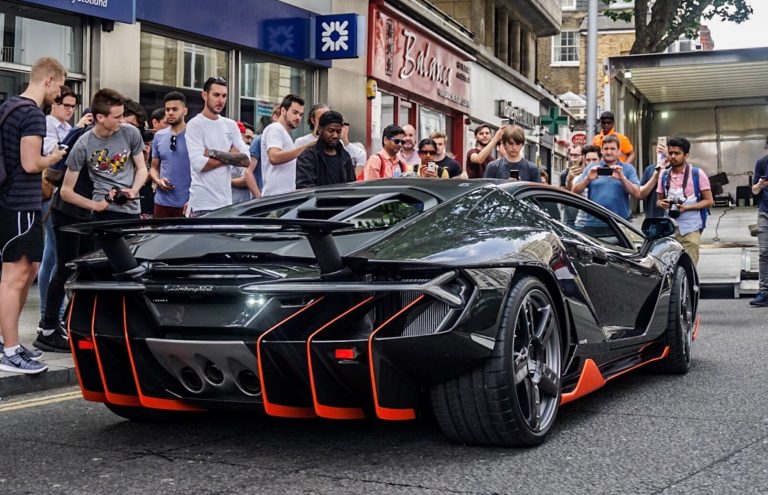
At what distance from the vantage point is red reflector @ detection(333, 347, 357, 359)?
401 centimetres

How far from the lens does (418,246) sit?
4.24 metres

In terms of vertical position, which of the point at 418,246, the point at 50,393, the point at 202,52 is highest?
the point at 202,52

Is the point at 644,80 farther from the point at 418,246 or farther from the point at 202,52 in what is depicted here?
the point at 418,246

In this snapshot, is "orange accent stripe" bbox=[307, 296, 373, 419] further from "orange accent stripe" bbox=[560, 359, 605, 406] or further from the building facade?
the building facade

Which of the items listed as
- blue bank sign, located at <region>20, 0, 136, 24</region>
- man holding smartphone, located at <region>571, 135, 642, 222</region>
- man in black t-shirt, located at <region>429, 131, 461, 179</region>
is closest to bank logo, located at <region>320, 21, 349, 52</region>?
blue bank sign, located at <region>20, 0, 136, 24</region>

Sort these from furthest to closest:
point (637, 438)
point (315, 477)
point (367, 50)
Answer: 1. point (367, 50)
2. point (637, 438)
3. point (315, 477)

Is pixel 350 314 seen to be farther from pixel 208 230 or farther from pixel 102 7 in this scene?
pixel 102 7

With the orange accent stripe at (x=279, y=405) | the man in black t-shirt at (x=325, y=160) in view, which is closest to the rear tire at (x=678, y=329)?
the man in black t-shirt at (x=325, y=160)

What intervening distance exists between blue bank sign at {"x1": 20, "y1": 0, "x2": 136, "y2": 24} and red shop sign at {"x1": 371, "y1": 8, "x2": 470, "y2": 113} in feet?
26.3

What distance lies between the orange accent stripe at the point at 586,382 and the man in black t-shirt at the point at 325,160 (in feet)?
10.1

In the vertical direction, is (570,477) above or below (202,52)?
below

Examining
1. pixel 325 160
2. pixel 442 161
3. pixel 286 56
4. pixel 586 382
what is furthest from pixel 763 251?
pixel 286 56

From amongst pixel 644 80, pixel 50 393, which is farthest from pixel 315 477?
pixel 644 80

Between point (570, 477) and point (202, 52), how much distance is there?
11.8 metres
